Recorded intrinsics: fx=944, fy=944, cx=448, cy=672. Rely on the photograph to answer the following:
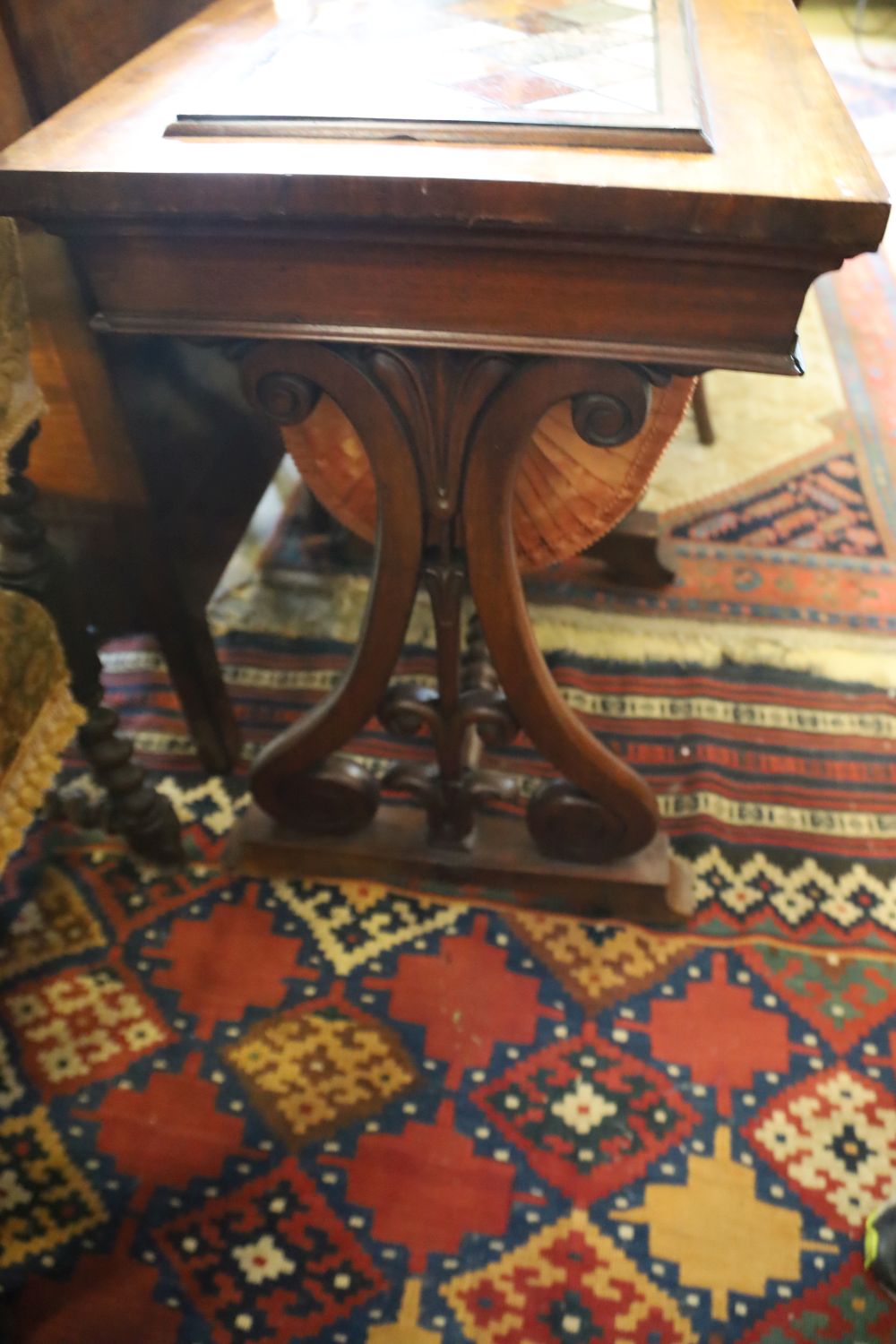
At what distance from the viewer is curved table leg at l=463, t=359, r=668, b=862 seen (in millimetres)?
773

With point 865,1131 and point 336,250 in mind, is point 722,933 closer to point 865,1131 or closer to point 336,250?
point 865,1131

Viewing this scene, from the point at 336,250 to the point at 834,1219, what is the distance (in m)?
1.05

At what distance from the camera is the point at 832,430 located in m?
2.07

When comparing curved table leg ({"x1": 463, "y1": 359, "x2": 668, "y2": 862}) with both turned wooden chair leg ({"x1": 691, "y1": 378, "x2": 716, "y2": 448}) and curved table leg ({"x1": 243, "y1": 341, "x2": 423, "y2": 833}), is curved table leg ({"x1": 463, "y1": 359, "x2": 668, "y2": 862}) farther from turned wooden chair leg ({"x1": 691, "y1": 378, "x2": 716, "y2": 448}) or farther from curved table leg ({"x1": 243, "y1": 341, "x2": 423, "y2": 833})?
turned wooden chair leg ({"x1": 691, "y1": 378, "x2": 716, "y2": 448})

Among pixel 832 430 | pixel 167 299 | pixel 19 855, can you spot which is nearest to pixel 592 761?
pixel 167 299

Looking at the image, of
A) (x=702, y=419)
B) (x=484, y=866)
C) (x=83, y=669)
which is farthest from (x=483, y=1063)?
(x=702, y=419)

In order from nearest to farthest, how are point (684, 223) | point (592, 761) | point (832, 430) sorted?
1. point (684, 223)
2. point (592, 761)
3. point (832, 430)

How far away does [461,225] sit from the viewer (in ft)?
2.14

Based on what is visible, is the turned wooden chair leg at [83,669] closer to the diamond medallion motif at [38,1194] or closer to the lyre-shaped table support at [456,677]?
the lyre-shaped table support at [456,677]

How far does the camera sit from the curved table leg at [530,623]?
30.5 inches

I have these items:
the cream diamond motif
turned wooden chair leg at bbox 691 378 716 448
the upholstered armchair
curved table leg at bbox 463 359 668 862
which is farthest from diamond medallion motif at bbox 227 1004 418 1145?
turned wooden chair leg at bbox 691 378 716 448

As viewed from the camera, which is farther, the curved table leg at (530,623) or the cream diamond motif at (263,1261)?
the cream diamond motif at (263,1261)

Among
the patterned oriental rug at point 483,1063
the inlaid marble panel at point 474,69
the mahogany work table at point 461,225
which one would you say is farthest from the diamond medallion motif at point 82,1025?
the inlaid marble panel at point 474,69

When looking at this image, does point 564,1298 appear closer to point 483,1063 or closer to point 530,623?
point 483,1063
